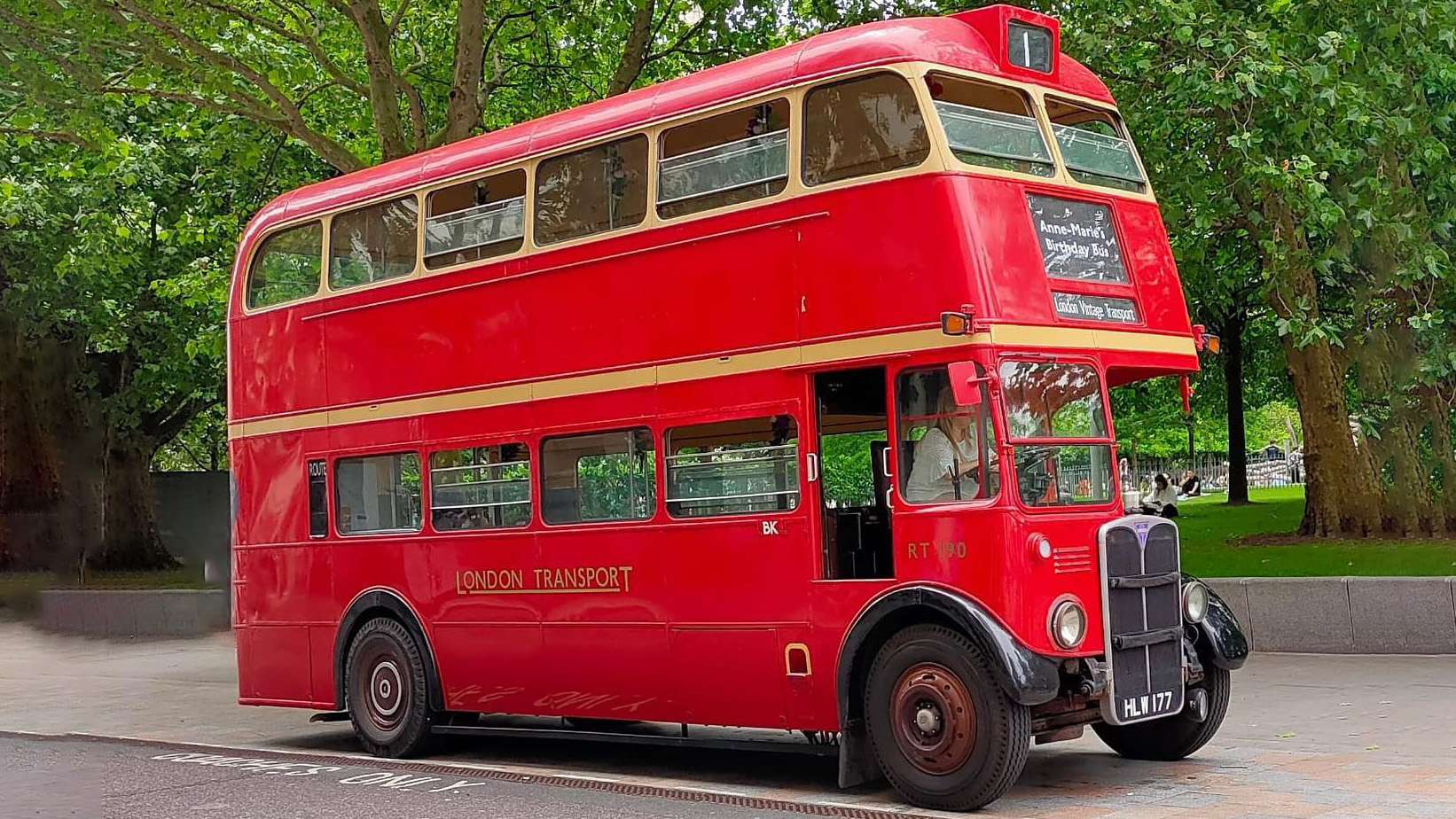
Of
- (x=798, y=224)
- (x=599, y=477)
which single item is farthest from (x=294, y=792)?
(x=798, y=224)

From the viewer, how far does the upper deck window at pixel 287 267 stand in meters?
13.1

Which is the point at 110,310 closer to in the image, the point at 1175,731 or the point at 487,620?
the point at 487,620

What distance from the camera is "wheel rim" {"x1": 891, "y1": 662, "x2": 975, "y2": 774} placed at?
8664 millimetres

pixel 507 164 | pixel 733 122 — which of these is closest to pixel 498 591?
pixel 507 164

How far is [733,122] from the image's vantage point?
998 cm

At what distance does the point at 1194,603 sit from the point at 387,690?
6064 millimetres

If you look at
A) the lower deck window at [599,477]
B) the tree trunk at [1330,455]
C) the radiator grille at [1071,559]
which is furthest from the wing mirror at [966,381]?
the tree trunk at [1330,455]

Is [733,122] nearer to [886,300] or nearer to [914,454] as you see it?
[886,300]

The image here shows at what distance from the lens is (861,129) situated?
934cm

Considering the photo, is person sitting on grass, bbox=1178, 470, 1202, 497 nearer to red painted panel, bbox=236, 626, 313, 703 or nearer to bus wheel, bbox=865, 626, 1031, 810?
red painted panel, bbox=236, 626, 313, 703

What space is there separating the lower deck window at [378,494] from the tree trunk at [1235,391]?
68.2ft

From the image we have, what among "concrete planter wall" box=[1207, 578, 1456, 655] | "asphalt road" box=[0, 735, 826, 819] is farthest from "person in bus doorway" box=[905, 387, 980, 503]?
"concrete planter wall" box=[1207, 578, 1456, 655]

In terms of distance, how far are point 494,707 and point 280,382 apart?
3.46 meters

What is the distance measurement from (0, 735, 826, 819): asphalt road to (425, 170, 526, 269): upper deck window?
365 cm
